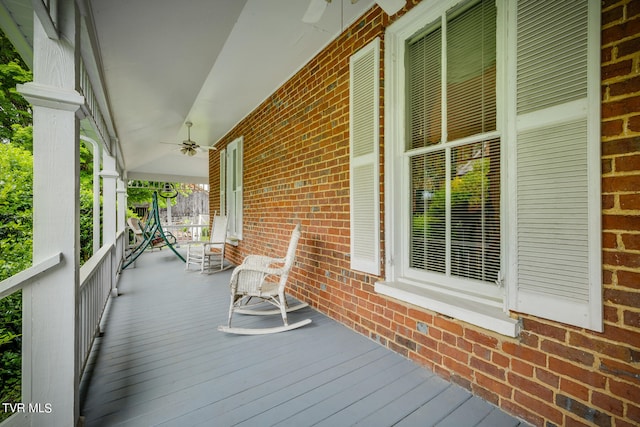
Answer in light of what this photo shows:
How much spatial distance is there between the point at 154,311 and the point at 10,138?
4742 mm

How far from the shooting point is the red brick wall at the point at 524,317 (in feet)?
3.92

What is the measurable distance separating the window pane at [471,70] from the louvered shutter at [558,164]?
0.87ft

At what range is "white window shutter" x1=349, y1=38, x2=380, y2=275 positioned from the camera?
2.40 m

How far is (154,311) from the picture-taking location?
10.6 ft

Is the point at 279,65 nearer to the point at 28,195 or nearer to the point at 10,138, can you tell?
the point at 28,195

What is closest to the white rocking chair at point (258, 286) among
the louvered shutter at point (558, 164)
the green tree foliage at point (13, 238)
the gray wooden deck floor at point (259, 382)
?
the gray wooden deck floor at point (259, 382)

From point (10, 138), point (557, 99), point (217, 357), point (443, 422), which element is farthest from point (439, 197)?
point (10, 138)

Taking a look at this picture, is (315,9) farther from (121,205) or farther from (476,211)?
(121,205)

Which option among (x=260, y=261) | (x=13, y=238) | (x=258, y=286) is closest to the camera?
(x=258, y=286)

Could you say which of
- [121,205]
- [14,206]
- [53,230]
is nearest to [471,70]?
[53,230]

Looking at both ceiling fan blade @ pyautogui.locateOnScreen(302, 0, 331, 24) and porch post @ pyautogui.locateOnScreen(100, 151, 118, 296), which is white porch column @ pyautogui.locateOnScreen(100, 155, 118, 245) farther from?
ceiling fan blade @ pyautogui.locateOnScreen(302, 0, 331, 24)

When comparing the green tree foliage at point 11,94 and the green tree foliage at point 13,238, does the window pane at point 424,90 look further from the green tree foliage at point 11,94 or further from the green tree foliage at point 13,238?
the green tree foliage at point 11,94

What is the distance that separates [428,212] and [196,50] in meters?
2.67

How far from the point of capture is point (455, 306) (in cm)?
180
